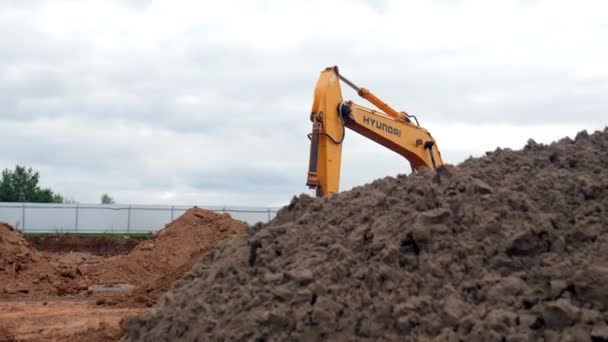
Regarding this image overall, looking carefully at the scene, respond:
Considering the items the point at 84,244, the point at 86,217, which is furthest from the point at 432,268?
the point at 86,217

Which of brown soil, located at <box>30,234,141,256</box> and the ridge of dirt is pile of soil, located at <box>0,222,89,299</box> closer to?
the ridge of dirt

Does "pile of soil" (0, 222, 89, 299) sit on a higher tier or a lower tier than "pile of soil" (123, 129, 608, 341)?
lower

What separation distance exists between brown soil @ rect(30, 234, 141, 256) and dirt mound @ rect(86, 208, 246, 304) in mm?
8582

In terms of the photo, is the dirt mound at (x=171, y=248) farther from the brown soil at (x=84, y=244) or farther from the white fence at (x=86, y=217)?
the white fence at (x=86, y=217)

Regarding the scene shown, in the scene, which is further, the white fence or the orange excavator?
the white fence

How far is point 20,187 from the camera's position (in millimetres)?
51438

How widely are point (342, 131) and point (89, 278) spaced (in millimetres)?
7081

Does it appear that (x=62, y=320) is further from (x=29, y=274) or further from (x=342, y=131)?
(x=29, y=274)

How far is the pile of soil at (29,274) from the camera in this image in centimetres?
1440

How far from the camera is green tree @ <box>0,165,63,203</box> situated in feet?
167

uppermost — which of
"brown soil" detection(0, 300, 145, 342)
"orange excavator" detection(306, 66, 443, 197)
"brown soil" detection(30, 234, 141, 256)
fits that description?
"orange excavator" detection(306, 66, 443, 197)

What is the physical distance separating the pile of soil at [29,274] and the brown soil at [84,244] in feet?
30.0

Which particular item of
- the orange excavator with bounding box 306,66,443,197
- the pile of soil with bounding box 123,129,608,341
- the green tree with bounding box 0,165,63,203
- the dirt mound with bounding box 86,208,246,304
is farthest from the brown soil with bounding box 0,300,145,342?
the green tree with bounding box 0,165,63,203

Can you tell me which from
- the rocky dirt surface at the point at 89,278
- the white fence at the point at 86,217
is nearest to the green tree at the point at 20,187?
the white fence at the point at 86,217
